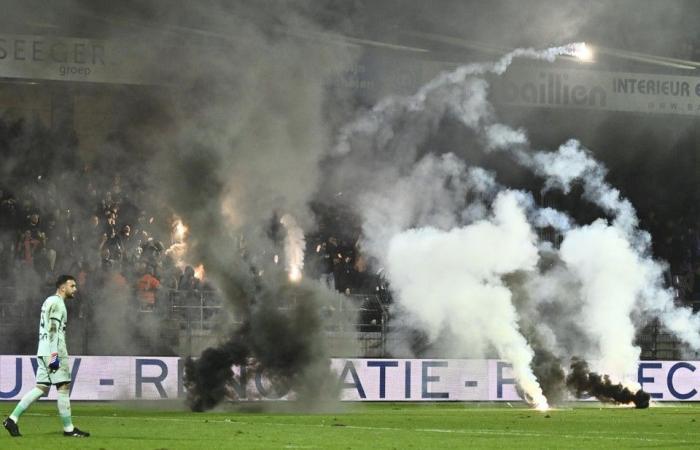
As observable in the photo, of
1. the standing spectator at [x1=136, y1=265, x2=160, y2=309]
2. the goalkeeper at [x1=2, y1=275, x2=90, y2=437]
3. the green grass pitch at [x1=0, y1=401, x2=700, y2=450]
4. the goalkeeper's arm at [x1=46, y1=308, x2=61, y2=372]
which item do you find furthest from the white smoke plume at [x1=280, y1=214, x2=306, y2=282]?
the goalkeeper's arm at [x1=46, y1=308, x2=61, y2=372]

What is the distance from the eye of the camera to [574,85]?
36.7 meters

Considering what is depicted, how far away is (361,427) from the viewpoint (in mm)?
21797

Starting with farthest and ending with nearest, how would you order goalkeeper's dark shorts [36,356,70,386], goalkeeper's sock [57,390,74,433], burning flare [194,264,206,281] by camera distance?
burning flare [194,264,206,281], goalkeeper's dark shorts [36,356,70,386], goalkeeper's sock [57,390,74,433]

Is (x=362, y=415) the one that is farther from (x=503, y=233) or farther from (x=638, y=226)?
(x=638, y=226)

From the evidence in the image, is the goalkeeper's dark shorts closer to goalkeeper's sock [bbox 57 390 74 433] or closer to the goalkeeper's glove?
the goalkeeper's glove

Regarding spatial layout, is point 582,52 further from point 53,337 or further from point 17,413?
point 17,413

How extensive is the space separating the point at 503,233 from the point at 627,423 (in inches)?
301

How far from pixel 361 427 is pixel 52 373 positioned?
208 inches

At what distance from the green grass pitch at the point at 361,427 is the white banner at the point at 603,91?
9.44 meters

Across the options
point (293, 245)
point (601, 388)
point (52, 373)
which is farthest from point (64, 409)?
point (601, 388)

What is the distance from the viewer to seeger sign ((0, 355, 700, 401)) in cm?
2891

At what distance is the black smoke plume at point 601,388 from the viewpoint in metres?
29.9

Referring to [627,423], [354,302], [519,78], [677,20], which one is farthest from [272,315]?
[677,20]

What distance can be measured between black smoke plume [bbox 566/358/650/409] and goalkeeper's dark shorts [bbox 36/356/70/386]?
47.6 ft
